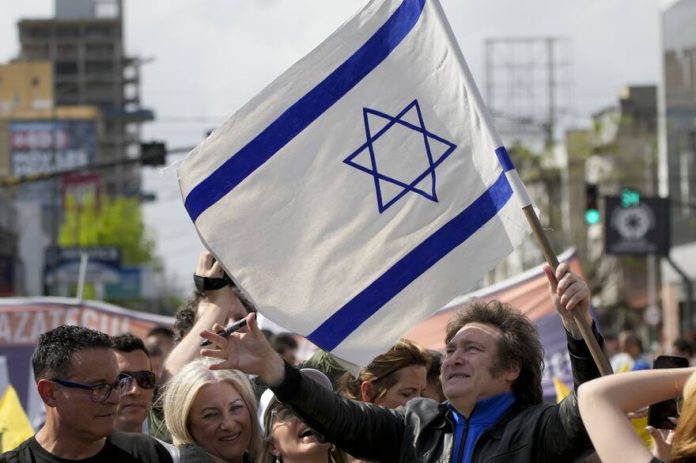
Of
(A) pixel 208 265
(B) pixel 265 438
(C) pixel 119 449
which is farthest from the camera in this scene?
(A) pixel 208 265

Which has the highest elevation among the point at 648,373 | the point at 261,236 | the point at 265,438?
the point at 261,236

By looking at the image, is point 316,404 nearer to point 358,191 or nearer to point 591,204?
point 358,191

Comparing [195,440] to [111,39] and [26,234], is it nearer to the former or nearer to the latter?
[26,234]

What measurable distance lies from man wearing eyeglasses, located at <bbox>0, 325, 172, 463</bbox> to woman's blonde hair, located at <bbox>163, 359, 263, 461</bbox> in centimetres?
61

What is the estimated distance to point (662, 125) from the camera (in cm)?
5534

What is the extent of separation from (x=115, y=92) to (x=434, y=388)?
635 ft

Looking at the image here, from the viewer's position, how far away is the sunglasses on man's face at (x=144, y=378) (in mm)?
6730

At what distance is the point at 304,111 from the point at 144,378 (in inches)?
63.2

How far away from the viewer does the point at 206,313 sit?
6.78m

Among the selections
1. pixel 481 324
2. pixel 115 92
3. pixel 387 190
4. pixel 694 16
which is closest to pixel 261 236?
pixel 387 190

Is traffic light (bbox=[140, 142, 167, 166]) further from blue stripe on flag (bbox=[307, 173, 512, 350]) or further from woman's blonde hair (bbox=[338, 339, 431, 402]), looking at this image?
blue stripe on flag (bbox=[307, 173, 512, 350])

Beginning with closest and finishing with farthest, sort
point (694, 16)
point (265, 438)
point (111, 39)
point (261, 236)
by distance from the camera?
point (261, 236)
point (265, 438)
point (694, 16)
point (111, 39)

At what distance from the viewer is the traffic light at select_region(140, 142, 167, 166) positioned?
97.8ft

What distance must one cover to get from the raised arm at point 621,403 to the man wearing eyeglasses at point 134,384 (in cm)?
275
